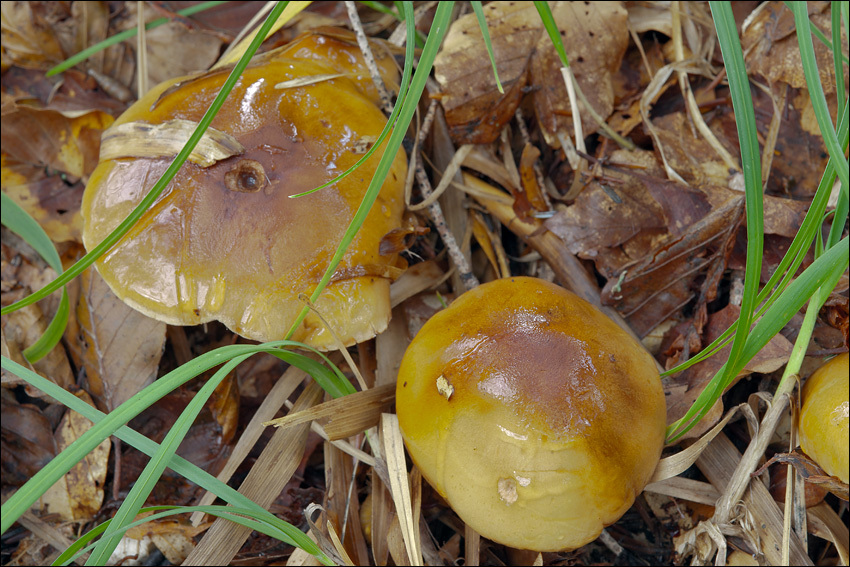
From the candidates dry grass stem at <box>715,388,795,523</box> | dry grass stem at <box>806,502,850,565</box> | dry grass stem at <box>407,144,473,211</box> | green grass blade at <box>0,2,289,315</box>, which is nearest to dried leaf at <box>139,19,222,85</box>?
dry grass stem at <box>407,144,473,211</box>

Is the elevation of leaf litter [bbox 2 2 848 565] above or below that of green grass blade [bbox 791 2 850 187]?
below

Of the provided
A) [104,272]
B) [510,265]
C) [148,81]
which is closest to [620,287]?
[510,265]

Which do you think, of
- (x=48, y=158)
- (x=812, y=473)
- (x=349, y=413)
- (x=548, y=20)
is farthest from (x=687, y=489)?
(x=48, y=158)

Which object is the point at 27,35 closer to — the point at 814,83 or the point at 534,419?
the point at 534,419

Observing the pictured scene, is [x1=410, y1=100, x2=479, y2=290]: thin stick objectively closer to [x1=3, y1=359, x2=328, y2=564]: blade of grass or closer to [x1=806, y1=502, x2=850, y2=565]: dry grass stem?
[x1=3, y1=359, x2=328, y2=564]: blade of grass

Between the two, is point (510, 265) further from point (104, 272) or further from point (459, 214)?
point (104, 272)

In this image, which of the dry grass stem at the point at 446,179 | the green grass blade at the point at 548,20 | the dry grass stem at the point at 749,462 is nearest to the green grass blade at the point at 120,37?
the dry grass stem at the point at 446,179

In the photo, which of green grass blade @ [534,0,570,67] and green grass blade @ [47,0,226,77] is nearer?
green grass blade @ [534,0,570,67]
